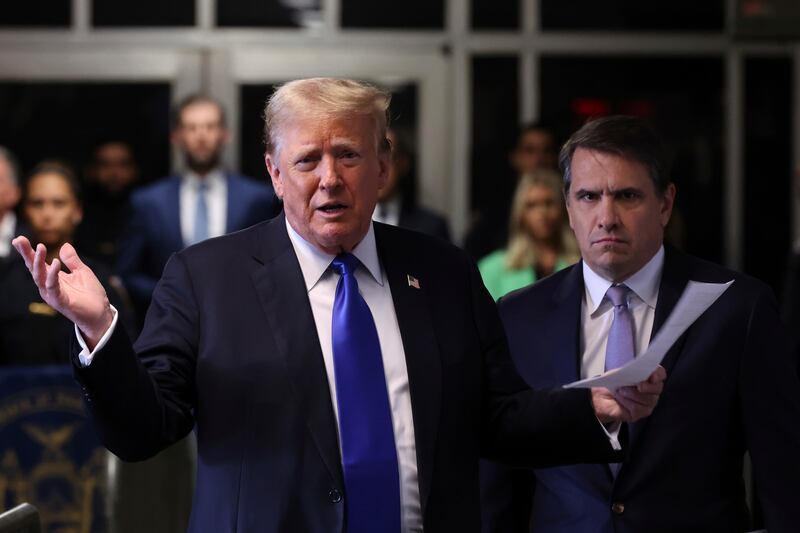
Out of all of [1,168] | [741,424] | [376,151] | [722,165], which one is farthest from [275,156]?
[722,165]

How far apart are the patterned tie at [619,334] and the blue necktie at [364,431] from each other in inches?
26.6

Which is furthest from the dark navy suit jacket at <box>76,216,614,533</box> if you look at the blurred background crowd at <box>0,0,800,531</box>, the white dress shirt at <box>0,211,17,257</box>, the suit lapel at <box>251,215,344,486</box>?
the blurred background crowd at <box>0,0,800,531</box>

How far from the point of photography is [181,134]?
7473 millimetres

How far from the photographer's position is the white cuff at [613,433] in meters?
3.04

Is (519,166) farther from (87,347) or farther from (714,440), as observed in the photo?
(87,347)

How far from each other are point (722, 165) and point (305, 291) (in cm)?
676

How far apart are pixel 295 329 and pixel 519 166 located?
16.2ft

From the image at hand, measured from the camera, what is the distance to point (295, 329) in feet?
9.61

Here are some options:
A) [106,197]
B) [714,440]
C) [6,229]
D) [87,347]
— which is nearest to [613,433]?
[714,440]

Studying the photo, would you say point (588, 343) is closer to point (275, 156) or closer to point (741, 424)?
point (741, 424)

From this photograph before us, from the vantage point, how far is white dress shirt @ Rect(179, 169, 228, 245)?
7316 mm

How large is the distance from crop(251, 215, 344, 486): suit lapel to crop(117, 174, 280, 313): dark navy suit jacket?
4.13 metres

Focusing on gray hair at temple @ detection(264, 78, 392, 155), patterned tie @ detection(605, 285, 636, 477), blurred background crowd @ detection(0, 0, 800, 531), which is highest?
blurred background crowd @ detection(0, 0, 800, 531)

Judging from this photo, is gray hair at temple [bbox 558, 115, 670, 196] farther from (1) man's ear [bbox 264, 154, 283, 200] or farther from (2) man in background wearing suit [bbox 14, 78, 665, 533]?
(1) man's ear [bbox 264, 154, 283, 200]
